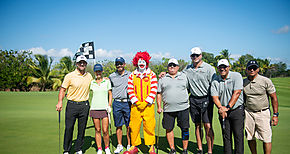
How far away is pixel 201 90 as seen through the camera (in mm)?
Result: 4391

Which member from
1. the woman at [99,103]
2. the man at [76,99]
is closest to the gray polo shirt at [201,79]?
the woman at [99,103]

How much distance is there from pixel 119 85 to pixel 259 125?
9.86ft

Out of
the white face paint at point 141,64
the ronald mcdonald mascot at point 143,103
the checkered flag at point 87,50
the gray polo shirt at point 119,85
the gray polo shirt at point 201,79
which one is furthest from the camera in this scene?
the checkered flag at point 87,50

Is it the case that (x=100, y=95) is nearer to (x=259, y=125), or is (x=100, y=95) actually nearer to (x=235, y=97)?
(x=235, y=97)

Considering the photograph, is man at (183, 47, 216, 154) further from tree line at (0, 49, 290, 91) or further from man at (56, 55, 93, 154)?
tree line at (0, 49, 290, 91)

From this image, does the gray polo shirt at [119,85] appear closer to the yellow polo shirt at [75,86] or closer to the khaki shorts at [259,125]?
the yellow polo shirt at [75,86]

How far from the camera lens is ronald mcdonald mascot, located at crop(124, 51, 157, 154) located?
4.50 metres

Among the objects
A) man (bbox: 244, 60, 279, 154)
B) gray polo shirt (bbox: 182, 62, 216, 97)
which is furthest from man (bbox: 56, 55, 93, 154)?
man (bbox: 244, 60, 279, 154)

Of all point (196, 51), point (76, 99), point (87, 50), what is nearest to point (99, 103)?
point (76, 99)

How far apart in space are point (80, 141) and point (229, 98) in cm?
330

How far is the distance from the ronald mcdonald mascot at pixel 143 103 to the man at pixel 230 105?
1.35m

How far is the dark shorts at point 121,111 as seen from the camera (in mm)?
4852

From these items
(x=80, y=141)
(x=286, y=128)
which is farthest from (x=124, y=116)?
(x=286, y=128)

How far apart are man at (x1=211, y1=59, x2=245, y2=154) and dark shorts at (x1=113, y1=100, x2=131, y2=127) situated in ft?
6.56
